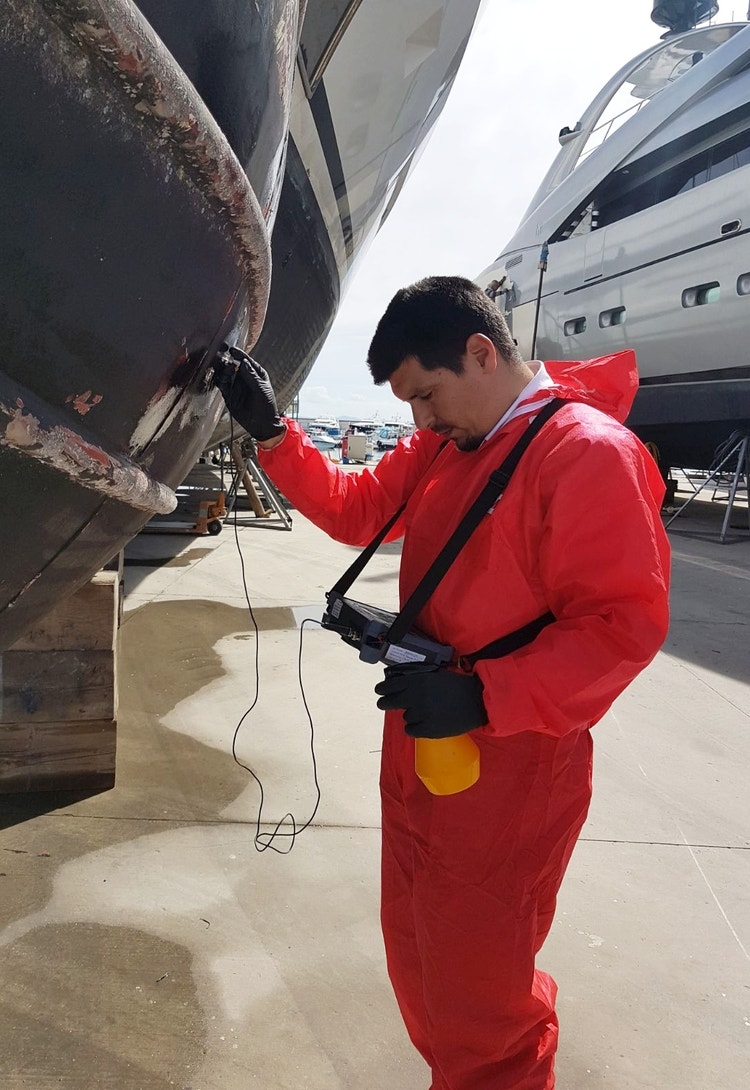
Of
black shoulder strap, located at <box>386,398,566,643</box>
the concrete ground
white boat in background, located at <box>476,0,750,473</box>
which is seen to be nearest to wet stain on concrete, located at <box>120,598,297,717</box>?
the concrete ground

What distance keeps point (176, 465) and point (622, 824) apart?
2324 millimetres

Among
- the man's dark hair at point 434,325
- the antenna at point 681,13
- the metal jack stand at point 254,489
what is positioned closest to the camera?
the man's dark hair at point 434,325

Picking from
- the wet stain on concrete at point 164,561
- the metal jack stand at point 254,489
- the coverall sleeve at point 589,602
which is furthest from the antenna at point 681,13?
the coverall sleeve at point 589,602

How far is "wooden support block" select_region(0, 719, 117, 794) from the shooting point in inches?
99.5

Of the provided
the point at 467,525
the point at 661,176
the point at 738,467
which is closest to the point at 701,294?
the point at 738,467

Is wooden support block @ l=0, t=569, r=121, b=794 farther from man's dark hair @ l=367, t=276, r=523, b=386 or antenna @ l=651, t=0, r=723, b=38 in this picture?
antenna @ l=651, t=0, r=723, b=38

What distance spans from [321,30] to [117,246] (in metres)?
1.04

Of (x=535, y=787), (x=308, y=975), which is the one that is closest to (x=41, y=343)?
(x=535, y=787)

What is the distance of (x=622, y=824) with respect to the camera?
2709 millimetres

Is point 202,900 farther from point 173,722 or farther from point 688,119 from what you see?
point 688,119

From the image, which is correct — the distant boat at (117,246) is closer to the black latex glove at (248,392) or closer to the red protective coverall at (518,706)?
the black latex glove at (248,392)

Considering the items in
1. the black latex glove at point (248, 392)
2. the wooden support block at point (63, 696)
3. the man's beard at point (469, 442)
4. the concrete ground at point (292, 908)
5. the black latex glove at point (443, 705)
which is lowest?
the concrete ground at point (292, 908)

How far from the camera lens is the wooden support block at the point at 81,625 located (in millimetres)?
2469

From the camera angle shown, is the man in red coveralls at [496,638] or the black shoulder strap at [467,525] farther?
the black shoulder strap at [467,525]
